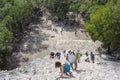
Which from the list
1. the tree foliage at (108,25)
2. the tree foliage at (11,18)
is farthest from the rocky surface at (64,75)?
the tree foliage at (11,18)

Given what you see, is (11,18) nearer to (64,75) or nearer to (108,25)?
(108,25)

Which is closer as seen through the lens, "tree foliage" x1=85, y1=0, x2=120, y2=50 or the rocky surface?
the rocky surface

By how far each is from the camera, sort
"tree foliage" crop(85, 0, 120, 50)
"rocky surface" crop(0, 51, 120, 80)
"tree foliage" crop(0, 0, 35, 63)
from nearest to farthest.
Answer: "rocky surface" crop(0, 51, 120, 80) < "tree foliage" crop(85, 0, 120, 50) < "tree foliage" crop(0, 0, 35, 63)

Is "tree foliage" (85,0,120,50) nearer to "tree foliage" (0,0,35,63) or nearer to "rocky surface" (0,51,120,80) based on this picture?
"rocky surface" (0,51,120,80)

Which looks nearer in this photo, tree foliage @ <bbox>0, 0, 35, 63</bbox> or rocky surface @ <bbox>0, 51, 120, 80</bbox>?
rocky surface @ <bbox>0, 51, 120, 80</bbox>

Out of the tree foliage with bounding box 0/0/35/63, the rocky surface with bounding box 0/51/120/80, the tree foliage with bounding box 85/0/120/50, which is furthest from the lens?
the tree foliage with bounding box 0/0/35/63

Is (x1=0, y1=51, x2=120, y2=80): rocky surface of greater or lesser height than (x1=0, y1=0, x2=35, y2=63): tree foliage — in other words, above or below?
below

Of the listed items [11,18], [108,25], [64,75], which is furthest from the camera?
[11,18]

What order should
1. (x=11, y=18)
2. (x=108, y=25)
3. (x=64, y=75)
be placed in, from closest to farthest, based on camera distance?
1. (x=64, y=75)
2. (x=108, y=25)
3. (x=11, y=18)

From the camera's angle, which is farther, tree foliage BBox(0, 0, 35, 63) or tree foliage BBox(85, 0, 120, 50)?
tree foliage BBox(0, 0, 35, 63)

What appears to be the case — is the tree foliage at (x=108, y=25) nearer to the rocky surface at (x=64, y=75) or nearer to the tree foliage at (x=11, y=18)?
the rocky surface at (x=64, y=75)

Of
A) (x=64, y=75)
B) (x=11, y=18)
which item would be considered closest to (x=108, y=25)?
(x=11, y=18)

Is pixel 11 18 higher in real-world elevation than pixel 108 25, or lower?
higher

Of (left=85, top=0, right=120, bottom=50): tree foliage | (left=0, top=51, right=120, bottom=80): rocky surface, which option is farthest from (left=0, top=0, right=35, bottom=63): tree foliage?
(left=85, top=0, right=120, bottom=50): tree foliage
